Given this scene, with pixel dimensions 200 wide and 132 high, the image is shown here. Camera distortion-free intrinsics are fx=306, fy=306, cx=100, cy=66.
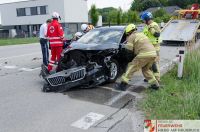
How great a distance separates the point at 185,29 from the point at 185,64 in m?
10.5

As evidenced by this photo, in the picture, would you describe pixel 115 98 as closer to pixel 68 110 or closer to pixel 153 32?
pixel 68 110

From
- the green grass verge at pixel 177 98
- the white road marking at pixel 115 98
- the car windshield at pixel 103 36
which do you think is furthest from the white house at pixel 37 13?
the white road marking at pixel 115 98

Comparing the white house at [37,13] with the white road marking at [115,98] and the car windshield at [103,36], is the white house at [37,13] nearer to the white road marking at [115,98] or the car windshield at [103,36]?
the car windshield at [103,36]

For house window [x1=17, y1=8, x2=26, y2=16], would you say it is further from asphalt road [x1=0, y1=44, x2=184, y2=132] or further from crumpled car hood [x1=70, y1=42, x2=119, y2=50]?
crumpled car hood [x1=70, y1=42, x2=119, y2=50]

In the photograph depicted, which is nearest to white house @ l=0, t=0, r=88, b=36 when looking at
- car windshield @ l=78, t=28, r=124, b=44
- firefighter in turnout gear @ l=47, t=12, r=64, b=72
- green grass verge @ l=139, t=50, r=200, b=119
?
firefighter in turnout gear @ l=47, t=12, r=64, b=72

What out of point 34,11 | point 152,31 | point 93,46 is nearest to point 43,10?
point 34,11

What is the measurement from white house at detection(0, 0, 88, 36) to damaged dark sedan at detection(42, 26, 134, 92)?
42745 mm

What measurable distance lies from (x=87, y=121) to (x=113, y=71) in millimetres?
3137

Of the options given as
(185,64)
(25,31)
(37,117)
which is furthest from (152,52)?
(25,31)

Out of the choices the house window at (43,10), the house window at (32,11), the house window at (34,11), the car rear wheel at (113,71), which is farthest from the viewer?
the house window at (34,11)

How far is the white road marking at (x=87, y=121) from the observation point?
5084 mm

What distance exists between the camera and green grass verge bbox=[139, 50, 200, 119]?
5.38 m

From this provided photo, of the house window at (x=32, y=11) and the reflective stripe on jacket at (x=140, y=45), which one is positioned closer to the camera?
the reflective stripe on jacket at (x=140, y=45)

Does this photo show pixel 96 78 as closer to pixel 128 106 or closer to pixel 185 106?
pixel 128 106
